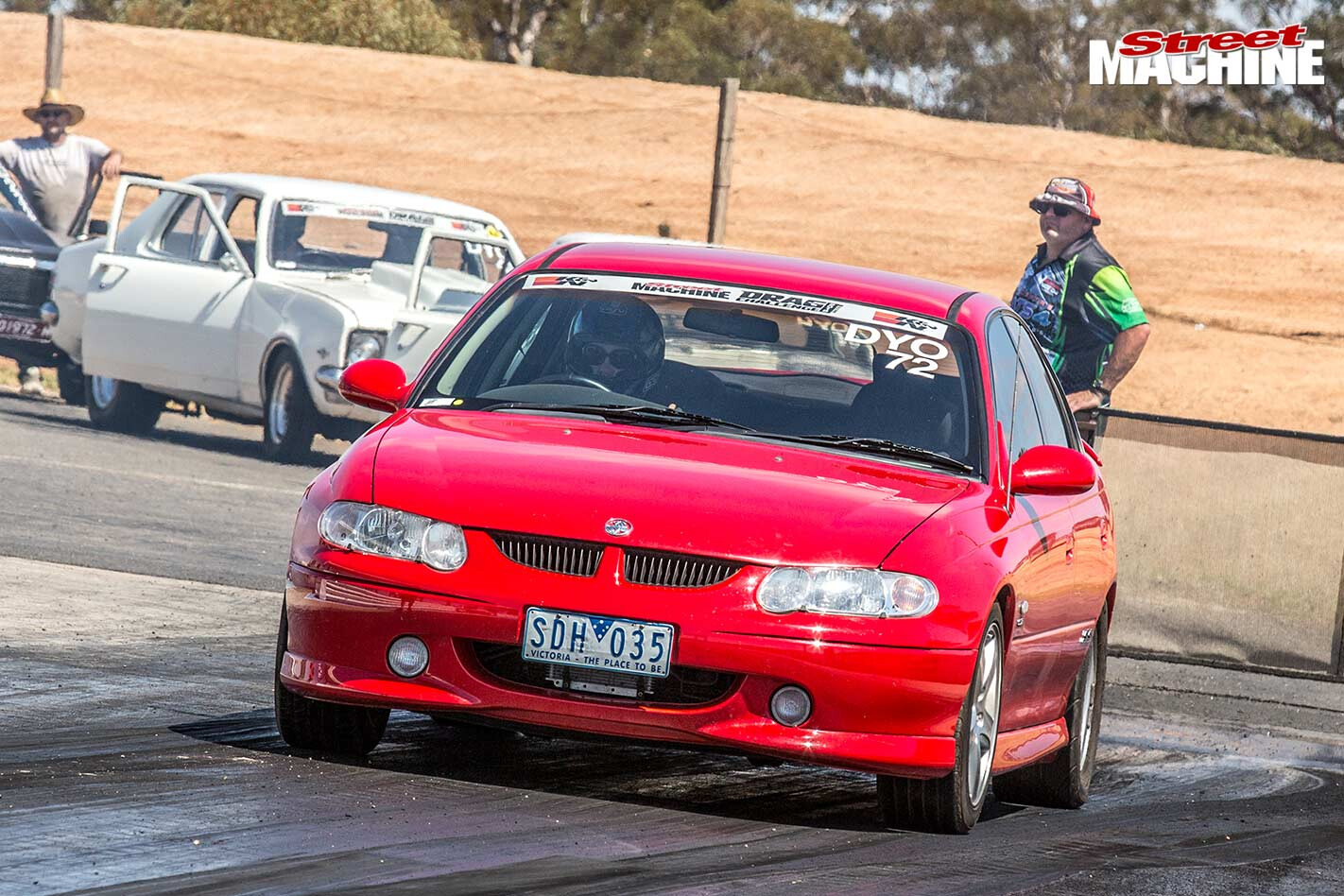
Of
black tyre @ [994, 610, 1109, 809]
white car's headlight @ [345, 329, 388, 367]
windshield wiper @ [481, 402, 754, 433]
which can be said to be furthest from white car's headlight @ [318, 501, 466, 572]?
white car's headlight @ [345, 329, 388, 367]

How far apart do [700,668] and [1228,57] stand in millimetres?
51611

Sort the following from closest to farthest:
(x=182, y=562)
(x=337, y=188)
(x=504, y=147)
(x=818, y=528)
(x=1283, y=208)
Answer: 1. (x=818, y=528)
2. (x=182, y=562)
3. (x=337, y=188)
4. (x=1283, y=208)
5. (x=504, y=147)

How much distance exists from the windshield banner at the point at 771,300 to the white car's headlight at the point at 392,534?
151 centimetres

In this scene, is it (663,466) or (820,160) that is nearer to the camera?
(663,466)

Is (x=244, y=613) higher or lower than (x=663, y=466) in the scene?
lower

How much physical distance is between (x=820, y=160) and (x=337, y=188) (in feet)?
88.9

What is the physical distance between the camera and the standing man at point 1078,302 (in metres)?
12.6

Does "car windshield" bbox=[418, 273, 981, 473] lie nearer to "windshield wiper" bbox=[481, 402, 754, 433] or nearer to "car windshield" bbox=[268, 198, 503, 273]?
"windshield wiper" bbox=[481, 402, 754, 433]

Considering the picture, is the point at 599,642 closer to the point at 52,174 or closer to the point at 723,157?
the point at 723,157

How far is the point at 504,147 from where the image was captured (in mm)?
45688

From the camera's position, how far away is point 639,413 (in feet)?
24.1

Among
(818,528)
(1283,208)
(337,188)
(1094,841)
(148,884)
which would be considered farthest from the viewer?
(1283,208)

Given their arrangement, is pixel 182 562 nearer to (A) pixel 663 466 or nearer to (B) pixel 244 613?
(B) pixel 244 613

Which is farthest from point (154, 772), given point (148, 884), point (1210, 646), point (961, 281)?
point (961, 281)
